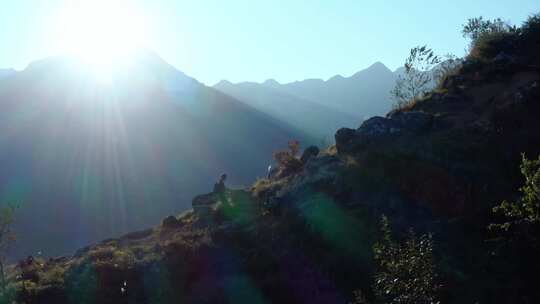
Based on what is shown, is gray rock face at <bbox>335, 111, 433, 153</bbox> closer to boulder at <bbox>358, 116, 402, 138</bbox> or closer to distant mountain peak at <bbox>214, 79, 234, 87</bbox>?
boulder at <bbox>358, 116, 402, 138</bbox>

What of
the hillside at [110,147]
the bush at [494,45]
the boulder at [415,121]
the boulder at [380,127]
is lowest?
Answer: the hillside at [110,147]

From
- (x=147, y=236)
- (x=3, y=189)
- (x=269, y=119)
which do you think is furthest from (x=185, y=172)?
(x=147, y=236)

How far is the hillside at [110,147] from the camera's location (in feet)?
219

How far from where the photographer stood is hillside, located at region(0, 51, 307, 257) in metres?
66.9

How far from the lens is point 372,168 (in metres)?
17.2

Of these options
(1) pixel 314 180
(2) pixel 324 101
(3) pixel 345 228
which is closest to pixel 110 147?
(1) pixel 314 180

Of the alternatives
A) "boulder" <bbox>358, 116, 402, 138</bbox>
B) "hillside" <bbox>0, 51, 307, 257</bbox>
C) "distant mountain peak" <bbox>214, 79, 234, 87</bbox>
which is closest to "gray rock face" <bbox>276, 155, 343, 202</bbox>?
"boulder" <bbox>358, 116, 402, 138</bbox>

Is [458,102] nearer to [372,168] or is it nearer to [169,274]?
[372,168]

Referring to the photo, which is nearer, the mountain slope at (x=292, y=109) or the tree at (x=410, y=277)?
the tree at (x=410, y=277)

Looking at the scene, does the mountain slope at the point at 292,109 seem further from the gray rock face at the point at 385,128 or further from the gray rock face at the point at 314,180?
the gray rock face at the point at 314,180

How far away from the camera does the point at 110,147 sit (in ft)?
269

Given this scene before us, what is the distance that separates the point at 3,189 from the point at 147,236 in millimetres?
60917

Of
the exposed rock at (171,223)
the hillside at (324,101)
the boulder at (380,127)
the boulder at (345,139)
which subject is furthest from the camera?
the hillside at (324,101)

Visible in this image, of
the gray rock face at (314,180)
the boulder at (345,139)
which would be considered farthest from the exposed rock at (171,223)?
the boulder at (345,139)
